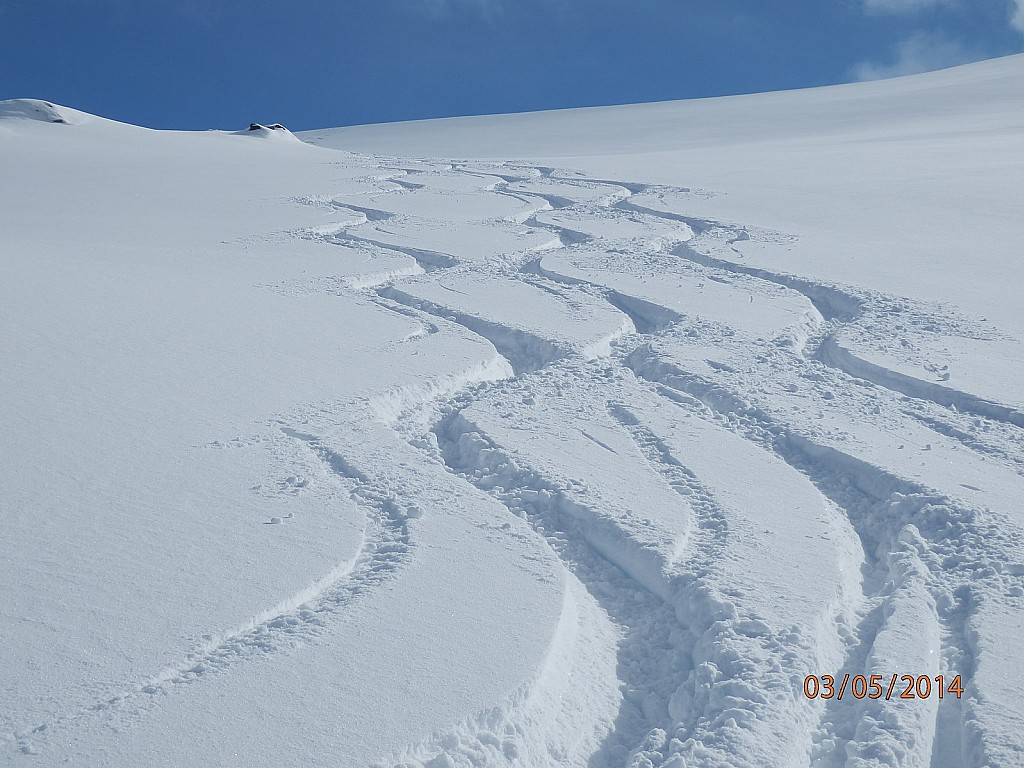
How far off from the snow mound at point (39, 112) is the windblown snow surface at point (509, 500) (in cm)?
996

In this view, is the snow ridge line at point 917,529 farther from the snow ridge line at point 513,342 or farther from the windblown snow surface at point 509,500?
the snow ridge line at point 513,342

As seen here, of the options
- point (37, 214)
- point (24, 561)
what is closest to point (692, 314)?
point (24, 561)

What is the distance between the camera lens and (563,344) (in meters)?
4.28

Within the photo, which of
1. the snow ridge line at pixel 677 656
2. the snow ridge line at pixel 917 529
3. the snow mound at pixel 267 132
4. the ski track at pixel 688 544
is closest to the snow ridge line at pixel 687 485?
the ski track at pixel 688 544

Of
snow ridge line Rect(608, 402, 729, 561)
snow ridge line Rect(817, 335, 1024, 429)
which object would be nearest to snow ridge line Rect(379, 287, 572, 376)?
snow ridge line Rect(608, 402, 729, 561)

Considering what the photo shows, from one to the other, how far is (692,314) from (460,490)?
2295 millimetres

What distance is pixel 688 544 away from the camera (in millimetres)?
2611

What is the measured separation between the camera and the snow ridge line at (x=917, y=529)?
2178 mm

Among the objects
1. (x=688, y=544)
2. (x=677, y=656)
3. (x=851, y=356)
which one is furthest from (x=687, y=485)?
(x=851, y=356)

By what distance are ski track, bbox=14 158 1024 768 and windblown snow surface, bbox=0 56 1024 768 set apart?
0.5 inches

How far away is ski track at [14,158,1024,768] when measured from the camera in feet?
6.44
